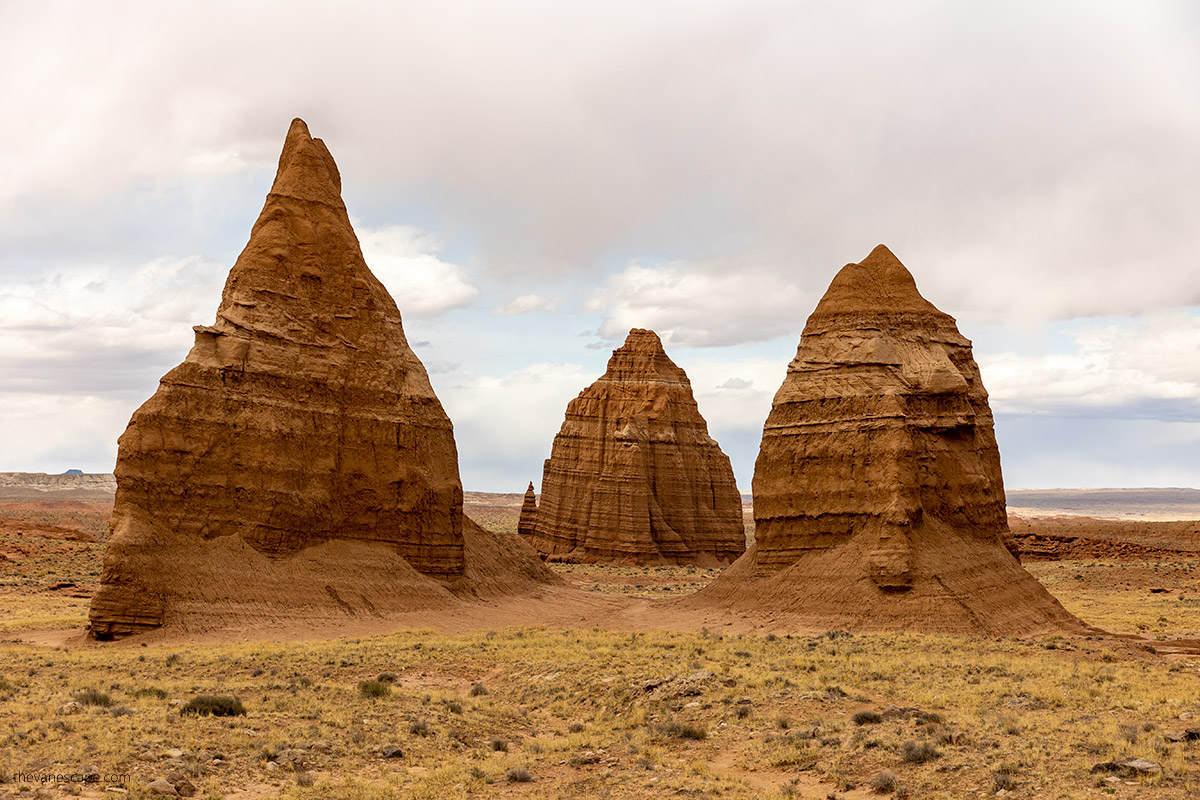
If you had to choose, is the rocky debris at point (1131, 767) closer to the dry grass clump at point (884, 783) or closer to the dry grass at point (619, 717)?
A: the dry grass at point (619, 717)

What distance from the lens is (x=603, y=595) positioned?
51625mm

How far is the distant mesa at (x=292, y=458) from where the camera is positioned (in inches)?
1361

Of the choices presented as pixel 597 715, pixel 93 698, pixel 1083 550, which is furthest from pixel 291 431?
pixel 1083 550

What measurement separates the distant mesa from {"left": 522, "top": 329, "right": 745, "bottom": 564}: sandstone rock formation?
105ft

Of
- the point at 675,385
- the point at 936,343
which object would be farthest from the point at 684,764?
the point at 675,385

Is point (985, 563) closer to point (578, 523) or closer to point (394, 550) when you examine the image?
point (394, 550)

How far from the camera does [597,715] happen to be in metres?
21.8

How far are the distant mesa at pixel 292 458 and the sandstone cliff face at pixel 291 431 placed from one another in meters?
0.06

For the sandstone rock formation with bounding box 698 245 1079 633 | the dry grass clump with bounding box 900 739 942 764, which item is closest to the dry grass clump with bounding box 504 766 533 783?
the dry grass clump with bounding box 900 739 942 764

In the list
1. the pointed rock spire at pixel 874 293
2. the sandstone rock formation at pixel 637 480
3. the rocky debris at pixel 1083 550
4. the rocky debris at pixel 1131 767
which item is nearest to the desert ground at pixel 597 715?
the rocky debris at pixel 1131 767

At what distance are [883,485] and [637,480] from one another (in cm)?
4293

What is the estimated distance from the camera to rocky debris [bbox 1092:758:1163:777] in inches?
562

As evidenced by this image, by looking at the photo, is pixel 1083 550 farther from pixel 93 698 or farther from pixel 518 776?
pixel 93 698

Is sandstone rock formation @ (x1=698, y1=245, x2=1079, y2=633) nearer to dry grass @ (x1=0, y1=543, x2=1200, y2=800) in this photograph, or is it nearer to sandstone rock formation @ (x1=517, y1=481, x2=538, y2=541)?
dry grass @ (x1=0, y1=543, x2=1200, y2=800)
